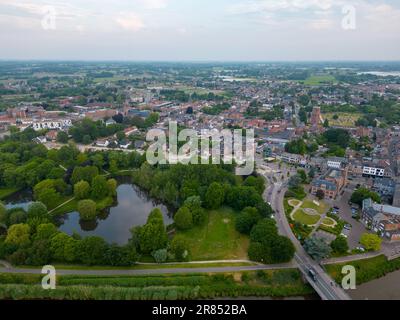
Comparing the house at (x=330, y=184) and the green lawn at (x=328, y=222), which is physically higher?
the house at (x=330, y=184)

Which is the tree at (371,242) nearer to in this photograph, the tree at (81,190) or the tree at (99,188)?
the tree at (99,188)

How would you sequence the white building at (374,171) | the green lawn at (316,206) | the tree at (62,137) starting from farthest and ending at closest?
the tree at (62,137)
the white building at (374,171)
the green lawn at (316,206)

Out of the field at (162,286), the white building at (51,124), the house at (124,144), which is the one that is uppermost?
the white building at (51,124)

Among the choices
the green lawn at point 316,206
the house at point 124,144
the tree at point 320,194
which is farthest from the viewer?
the house at point 124,144

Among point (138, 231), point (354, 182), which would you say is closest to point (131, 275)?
point (138, 231)

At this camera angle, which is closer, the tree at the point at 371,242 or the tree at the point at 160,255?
the tree at the point at 160,255

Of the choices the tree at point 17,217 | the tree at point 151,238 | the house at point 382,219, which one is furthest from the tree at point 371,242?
the tree at point 17,217
